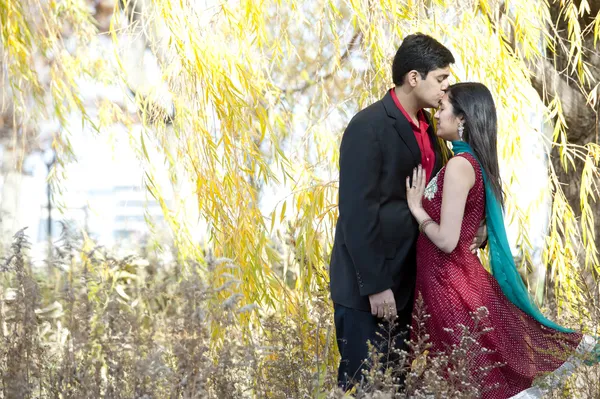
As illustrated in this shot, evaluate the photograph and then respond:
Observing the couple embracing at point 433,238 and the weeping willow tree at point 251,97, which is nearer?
the couple embracing at point 433,238

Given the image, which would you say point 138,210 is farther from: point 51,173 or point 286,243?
point 286,243

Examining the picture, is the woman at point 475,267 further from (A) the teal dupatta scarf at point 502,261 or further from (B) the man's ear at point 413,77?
(B) the man's ear at point 413,77

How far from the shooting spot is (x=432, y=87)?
103 inches

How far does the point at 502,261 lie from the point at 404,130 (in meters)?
0.50

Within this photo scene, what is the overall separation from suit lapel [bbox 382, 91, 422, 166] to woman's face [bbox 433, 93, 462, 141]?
8cm

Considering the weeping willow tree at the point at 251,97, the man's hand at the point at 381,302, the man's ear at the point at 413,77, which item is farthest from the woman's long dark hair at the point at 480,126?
the weeping willow tree at the point at 251,97

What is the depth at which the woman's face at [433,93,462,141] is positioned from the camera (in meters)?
2.60

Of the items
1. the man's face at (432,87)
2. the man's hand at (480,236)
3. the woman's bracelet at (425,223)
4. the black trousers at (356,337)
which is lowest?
the black trousers at (356,337)

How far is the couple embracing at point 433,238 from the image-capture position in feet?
8.20

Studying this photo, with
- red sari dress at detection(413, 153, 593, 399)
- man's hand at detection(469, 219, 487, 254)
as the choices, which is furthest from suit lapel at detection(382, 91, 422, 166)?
man's hand at detection(469, 219, 487, 254)

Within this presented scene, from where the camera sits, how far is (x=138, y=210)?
3.73 metres

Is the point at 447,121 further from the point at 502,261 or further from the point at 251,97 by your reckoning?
the point at 251,97

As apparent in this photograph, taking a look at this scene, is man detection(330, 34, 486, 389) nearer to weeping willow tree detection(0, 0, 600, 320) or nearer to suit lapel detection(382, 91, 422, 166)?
suit lapel detection(382, 91, 422, 166)

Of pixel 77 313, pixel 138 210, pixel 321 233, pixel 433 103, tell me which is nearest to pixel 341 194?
pixel 433 103
